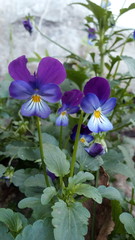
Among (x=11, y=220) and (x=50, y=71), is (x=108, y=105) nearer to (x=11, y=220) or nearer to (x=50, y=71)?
(x=50, y=71)

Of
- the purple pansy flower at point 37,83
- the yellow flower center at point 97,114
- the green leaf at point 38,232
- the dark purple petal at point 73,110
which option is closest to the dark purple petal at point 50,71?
the purple pansy flower at point 37,83

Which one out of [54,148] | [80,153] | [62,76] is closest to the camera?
[62,76]

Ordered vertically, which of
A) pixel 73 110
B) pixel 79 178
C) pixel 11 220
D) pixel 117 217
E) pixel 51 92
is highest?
pixel 51 92

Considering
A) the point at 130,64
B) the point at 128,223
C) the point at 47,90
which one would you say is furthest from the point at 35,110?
the point at 130,64

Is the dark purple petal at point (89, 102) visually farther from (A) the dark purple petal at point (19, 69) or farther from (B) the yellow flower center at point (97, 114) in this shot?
(A) the dark purple petal at point (19, 69)

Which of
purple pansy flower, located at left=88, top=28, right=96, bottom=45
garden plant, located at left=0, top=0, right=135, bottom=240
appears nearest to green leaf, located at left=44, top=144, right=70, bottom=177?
garden plant, located at left=0, top=0, right=135, bottom=240

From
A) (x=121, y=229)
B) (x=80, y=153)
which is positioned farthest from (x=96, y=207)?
(x=80, y=153)

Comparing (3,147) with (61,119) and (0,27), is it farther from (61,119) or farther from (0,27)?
(0,27)
